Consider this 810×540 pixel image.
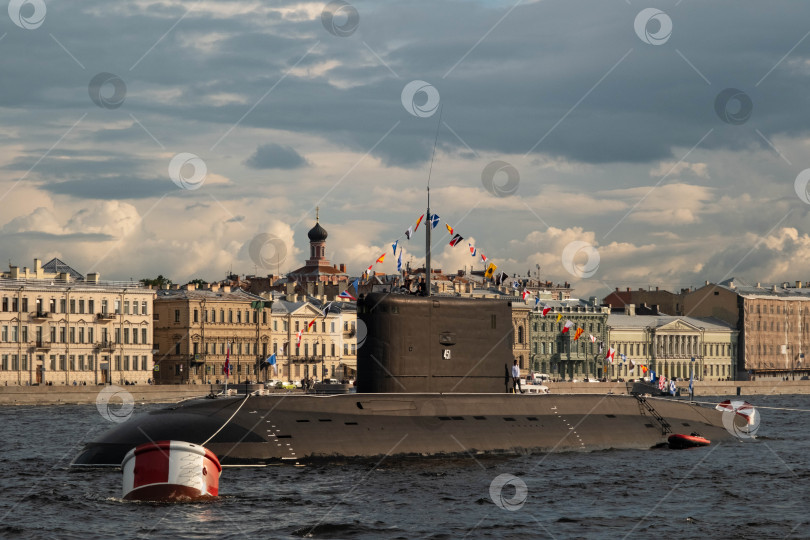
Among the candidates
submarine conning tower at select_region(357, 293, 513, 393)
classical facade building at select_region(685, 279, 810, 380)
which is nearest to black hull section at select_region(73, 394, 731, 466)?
submarine conning tower at select_region(357, 293, 513, 393)

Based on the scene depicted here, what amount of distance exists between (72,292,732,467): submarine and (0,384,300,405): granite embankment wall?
134 feet

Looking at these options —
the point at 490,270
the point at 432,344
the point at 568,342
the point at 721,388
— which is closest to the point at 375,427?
the point at 432,344

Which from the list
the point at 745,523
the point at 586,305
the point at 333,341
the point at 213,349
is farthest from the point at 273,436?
the point at 586,305

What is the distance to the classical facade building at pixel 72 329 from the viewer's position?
8738cm

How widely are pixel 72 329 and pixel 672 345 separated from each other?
7078 centimetres

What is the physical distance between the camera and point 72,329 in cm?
9112

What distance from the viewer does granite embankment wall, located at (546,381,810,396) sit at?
102 m

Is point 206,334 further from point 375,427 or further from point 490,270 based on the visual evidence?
point 375,427

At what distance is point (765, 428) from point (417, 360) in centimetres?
2743

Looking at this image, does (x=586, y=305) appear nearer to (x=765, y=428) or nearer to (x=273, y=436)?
(x=765, y=428)

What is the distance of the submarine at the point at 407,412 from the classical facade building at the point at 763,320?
112620mm

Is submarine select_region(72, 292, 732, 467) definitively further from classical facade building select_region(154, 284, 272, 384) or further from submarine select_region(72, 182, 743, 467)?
classical facade building select_region(154, 284, 272, 384)

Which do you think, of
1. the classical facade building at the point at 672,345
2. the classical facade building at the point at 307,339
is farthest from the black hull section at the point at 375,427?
the classical facade building at the point at 672,345

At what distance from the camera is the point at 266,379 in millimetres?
106938
